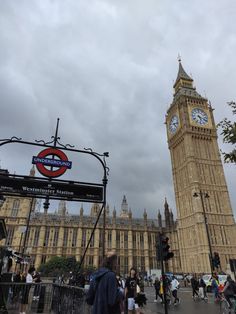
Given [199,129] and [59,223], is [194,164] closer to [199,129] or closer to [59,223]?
[199,129]

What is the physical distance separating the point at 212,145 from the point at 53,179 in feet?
201

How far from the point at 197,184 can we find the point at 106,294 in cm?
5562

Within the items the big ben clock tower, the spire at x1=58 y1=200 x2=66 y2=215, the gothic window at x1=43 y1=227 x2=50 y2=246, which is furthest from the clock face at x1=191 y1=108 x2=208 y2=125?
the gothic window at x1=43 y1=227 x2=50 y2=246

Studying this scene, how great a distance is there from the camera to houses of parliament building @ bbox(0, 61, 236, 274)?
172 feet

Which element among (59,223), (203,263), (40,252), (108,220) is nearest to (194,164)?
(203,263)

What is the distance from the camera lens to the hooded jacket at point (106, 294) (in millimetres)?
3402

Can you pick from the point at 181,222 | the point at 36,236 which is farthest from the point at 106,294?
the point at 36,236

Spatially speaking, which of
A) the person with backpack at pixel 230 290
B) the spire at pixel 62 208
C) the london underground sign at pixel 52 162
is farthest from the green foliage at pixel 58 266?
the london underground sign at pixel 52 162

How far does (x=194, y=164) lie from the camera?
57.9 meters

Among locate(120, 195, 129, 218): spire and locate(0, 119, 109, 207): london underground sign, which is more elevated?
locate(120, 195, 129, 218): spire

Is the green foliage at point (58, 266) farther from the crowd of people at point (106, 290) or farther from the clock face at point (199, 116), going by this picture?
the crowd of people at point (106, 290)

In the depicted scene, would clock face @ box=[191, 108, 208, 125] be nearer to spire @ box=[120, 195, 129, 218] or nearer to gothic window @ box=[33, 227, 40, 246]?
gothic window @ box=[33, 227, 40, 246]

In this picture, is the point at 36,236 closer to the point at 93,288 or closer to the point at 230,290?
the point at 230,290

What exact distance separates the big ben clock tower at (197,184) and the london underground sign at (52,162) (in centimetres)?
4180
